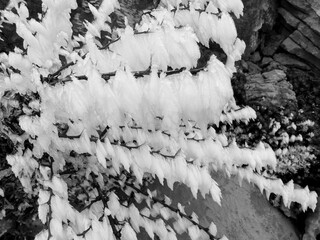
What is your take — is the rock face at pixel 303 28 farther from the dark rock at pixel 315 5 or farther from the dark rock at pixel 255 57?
the dark rock at pixel 255 57

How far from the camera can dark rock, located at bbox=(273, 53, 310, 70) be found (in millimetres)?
7008

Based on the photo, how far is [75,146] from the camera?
222 cm

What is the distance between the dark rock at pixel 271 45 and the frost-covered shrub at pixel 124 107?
436cm

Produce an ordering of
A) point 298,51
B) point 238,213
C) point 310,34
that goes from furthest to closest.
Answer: point 298,51, point 310,34, point 238,213

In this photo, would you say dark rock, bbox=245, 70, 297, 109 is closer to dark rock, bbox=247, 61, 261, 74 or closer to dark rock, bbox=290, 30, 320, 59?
dark rock, bbox=247, 61, 261, 74

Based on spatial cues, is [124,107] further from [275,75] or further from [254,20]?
[275,75]

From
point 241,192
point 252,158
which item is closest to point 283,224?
point 241,192

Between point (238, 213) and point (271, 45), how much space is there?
151 inches

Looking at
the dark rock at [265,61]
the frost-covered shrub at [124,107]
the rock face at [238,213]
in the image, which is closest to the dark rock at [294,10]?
the dark rock at [265,61]

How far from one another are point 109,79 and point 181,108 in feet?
1.09

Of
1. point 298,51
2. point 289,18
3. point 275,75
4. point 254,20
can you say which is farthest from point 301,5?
point 275,75

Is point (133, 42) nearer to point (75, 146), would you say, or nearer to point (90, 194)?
point (75, 146)

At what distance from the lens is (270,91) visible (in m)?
6.18

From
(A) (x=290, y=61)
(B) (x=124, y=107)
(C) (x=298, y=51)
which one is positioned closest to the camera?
(B) (x=124, y=107)
